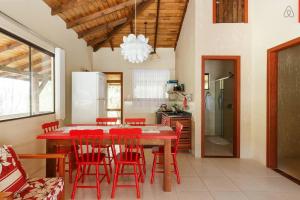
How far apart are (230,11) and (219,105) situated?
10.0 feet

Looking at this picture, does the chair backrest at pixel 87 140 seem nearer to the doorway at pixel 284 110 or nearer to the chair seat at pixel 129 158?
the chair seat at pixel 129 158

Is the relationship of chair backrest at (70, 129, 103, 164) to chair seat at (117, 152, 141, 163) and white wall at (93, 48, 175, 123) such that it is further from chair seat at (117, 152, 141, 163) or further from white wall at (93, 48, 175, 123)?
white wall at (93, 48, 175, 123)

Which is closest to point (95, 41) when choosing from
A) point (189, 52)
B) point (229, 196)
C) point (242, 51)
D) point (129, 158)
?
point (189, 52)

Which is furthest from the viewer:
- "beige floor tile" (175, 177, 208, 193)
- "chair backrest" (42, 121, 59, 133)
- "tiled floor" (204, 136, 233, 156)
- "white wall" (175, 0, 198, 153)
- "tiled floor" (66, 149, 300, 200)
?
"tiled floor" (204, 136, 233, 156)

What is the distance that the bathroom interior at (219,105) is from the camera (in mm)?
6174

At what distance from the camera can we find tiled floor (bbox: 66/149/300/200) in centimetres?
294

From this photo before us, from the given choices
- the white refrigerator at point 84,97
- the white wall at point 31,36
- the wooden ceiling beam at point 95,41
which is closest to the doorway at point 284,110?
the white refrigerator at point 84,97

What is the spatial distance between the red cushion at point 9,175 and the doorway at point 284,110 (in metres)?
3.83

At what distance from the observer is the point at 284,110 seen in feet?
14.7

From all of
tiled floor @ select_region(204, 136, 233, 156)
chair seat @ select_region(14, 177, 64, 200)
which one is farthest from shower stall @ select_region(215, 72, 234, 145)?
chair seat @ select_region(14, 177, 64, 200)

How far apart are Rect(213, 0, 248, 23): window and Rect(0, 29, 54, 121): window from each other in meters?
3.56

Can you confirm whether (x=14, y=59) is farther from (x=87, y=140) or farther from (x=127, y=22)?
(x=127, y=22)

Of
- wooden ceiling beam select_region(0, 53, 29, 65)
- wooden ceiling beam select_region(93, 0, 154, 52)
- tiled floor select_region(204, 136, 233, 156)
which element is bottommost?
tiled floor select_region(204, 136, 233, 156)

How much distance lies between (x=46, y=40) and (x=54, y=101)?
1178mm
